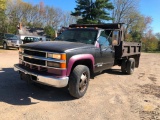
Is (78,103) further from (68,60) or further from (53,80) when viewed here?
(68,60)

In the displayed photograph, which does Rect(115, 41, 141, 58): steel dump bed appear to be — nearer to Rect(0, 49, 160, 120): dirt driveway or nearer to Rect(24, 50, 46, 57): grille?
Rect(0, 49, 160, 120): dirt driveway

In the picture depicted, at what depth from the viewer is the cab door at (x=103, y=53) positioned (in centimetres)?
643

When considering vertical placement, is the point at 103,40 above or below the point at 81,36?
below

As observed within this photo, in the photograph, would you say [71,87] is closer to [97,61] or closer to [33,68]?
[33,68]

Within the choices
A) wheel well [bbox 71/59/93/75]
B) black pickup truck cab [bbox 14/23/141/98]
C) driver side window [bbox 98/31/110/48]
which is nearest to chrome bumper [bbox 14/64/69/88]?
black pickup truck cab [bbox 14/23/141/98]

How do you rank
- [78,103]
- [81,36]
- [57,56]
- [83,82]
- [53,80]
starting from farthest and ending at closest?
[81,36]
[83,82]
[78,103]
[57,56]
[53,80]

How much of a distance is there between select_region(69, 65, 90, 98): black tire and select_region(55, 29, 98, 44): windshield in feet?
4.28

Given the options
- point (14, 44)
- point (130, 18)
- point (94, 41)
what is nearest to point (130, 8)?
point (130, 18)

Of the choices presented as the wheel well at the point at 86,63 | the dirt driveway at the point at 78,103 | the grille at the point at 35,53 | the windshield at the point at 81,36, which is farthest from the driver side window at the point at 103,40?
the grille at the point at 35,53

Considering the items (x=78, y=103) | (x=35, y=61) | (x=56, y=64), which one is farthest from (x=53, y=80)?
(x=78, y=103)

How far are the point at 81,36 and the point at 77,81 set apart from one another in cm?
201

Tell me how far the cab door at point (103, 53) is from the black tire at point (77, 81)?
100cm

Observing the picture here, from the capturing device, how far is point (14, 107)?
181 inches

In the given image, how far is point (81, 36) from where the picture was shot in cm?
663
